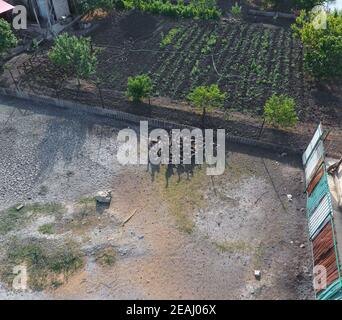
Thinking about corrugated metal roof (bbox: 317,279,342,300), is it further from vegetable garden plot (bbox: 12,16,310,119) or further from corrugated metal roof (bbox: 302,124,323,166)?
vegetable garden plot (bbox: 12,16,310,119)

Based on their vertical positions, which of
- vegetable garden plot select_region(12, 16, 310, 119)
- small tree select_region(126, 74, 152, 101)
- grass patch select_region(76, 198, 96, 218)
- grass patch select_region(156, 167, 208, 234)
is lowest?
grass patch select_region(76, 198, 96, 218)

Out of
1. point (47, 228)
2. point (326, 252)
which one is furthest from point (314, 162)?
point (47, 228)

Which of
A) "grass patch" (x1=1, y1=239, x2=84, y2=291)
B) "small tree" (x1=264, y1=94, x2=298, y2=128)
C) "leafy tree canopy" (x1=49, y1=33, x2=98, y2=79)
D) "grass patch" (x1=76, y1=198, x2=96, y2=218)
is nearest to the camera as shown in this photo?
"grass patch" (x1=1, y1=239, x2=84, y2=291)

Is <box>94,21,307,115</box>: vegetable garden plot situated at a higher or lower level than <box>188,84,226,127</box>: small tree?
lower

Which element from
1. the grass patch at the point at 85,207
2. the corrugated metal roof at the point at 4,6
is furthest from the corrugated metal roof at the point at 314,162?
the corrugated metal roof at the point at 4,6

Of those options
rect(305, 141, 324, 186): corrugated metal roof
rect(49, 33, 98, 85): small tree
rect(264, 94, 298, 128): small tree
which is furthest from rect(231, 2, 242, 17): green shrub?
rect(305, 141, 324, 186): corrugated metal roof

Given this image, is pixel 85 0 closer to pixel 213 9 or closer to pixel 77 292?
pixel 213 9

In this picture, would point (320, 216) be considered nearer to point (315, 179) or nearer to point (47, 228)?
point (315, 179)

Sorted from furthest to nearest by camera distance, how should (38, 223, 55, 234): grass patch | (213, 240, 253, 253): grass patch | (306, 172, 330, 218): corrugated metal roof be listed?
(38, 223, 55, 234): grass patch → (213, 240, 253, 253): grass patch → (306, 172, 330, 218): corrugated metal roof

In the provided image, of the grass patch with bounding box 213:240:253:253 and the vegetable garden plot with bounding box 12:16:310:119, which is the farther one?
the vegetable garden plot with bounding box 12:16:310:119
